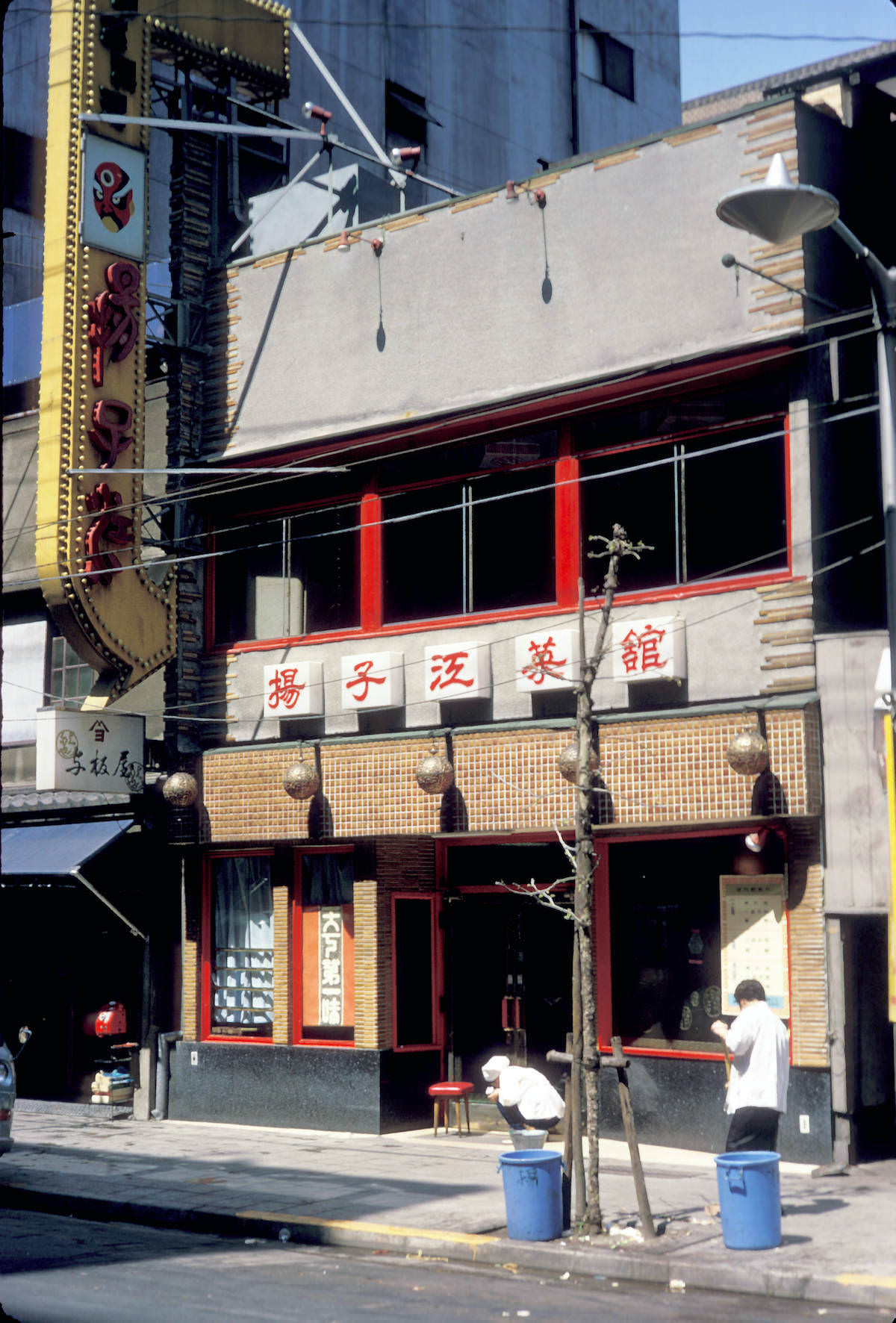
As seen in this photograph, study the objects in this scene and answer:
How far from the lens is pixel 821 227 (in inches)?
417

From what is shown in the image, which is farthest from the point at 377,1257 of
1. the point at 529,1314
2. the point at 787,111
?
the point at 787,111

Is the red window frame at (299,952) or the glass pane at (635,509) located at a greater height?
the glass pane at (635,509)

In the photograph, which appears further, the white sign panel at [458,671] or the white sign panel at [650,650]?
the white sign panel at [458,671]

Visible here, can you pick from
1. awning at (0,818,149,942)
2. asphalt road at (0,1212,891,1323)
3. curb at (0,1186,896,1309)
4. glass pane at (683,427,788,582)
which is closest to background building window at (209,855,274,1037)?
awning at (0,818,149,942)

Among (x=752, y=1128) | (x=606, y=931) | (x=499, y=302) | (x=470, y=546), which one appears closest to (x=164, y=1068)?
(x=606, y=931)

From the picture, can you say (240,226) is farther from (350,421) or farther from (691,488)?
(691,488)

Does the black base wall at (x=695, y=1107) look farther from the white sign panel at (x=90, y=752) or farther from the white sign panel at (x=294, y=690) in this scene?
the white sign panel at (x=90, y=752)

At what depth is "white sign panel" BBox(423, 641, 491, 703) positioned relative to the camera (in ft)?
54.9

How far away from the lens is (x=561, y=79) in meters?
35.4

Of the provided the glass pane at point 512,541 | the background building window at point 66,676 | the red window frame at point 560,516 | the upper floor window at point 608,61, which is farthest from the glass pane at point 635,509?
the upper floor window at point 608,61

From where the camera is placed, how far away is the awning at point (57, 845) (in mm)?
18906

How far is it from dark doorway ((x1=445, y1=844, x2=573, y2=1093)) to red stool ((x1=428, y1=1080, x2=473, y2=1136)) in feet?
1.16

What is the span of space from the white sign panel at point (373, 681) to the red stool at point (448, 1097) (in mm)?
4230

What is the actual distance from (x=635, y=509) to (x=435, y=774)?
138 inches
